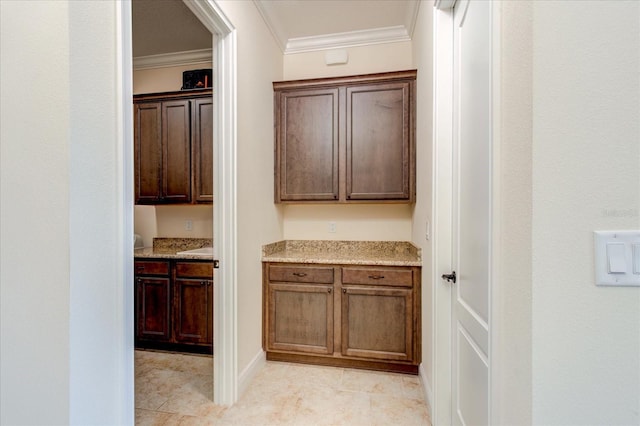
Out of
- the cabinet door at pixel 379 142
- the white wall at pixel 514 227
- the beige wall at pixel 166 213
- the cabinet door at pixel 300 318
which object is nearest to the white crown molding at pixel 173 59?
the beige wall at pixel 166 213

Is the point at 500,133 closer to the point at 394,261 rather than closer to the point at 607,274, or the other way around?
the point at 607,274

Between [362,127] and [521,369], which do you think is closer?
[521,369]

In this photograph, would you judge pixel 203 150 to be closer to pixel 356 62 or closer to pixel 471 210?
pixel 356 62

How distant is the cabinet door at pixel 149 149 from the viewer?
300 centimetres

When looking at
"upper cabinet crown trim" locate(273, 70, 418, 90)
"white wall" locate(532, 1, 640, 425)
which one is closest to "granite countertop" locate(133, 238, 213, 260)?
"upper cabinet crown trim" locate(273, 70, 418, 90)

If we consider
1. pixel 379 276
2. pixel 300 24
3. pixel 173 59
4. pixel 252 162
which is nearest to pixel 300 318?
pixel 379 276

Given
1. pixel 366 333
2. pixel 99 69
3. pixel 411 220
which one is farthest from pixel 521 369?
pixel 411 220

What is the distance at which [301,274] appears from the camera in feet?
8.39

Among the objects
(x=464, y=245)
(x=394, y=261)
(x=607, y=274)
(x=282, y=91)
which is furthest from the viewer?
(x=282, y=91)

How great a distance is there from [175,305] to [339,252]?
159 centimetres

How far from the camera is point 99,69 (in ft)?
3.47

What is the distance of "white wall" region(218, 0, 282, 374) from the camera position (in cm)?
213

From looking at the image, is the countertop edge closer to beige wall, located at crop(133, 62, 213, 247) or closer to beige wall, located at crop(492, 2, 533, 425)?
beige wall, located at crop(133, 62, 213, 247)

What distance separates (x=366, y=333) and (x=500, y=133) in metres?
1.97
